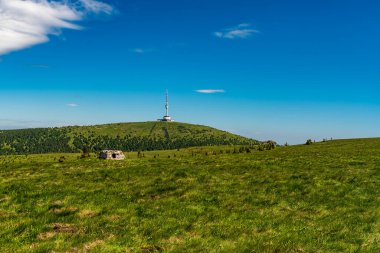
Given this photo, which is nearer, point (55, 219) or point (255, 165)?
point (55, 219)

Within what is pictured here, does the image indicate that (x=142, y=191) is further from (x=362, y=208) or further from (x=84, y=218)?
(x=362, y=208)

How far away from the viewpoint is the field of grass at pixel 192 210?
49.8ft

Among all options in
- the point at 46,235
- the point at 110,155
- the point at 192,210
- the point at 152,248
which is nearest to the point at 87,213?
the point at 46,235

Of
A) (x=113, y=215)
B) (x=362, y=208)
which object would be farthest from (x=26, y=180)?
(x=362, y=208)

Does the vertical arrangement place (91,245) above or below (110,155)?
below

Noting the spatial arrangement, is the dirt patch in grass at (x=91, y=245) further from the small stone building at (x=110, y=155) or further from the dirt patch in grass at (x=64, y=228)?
the small stone building at (x=110, y=155)

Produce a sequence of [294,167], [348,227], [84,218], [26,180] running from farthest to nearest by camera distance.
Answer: [294,167] → [26,180] → [84,218] → [348,227]

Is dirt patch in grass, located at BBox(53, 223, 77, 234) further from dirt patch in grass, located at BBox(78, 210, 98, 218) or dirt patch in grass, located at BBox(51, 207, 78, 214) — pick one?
dirt patch in grass, located at BBox(51, 207, 78, 214)

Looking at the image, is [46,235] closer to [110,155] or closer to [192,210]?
[192,210]

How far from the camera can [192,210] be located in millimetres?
20047

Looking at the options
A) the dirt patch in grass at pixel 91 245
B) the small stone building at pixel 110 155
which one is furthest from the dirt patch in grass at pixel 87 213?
the small stone building at pixel 110 155

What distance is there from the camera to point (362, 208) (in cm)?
2044

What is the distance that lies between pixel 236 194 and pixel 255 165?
12.0 m

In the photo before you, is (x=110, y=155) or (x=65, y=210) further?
(x=110, y=155)
